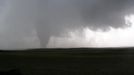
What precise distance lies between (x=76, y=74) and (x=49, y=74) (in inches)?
87.2

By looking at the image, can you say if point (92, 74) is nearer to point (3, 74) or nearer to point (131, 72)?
point (131, 72)

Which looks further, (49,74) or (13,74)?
(49,74)

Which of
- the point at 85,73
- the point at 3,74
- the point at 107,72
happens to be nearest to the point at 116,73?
the point at 107,72

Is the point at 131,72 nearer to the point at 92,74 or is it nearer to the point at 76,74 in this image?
the point at 92,74

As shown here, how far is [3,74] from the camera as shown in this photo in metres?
14.5

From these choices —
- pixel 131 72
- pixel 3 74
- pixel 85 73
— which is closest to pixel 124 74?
pixel 131 72

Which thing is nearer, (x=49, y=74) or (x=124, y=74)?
(x=124, y=74)

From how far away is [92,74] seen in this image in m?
17.6

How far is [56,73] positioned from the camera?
59.7ft

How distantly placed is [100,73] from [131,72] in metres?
2.42

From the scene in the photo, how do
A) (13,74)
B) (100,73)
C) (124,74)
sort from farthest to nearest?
1. (100,73)
2. (124,74)
3. (13,74)

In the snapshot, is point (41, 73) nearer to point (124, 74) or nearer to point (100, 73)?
point (100, 73)

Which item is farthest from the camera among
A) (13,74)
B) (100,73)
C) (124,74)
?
(100,73)

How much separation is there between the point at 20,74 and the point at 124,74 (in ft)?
Answer: 24.9
